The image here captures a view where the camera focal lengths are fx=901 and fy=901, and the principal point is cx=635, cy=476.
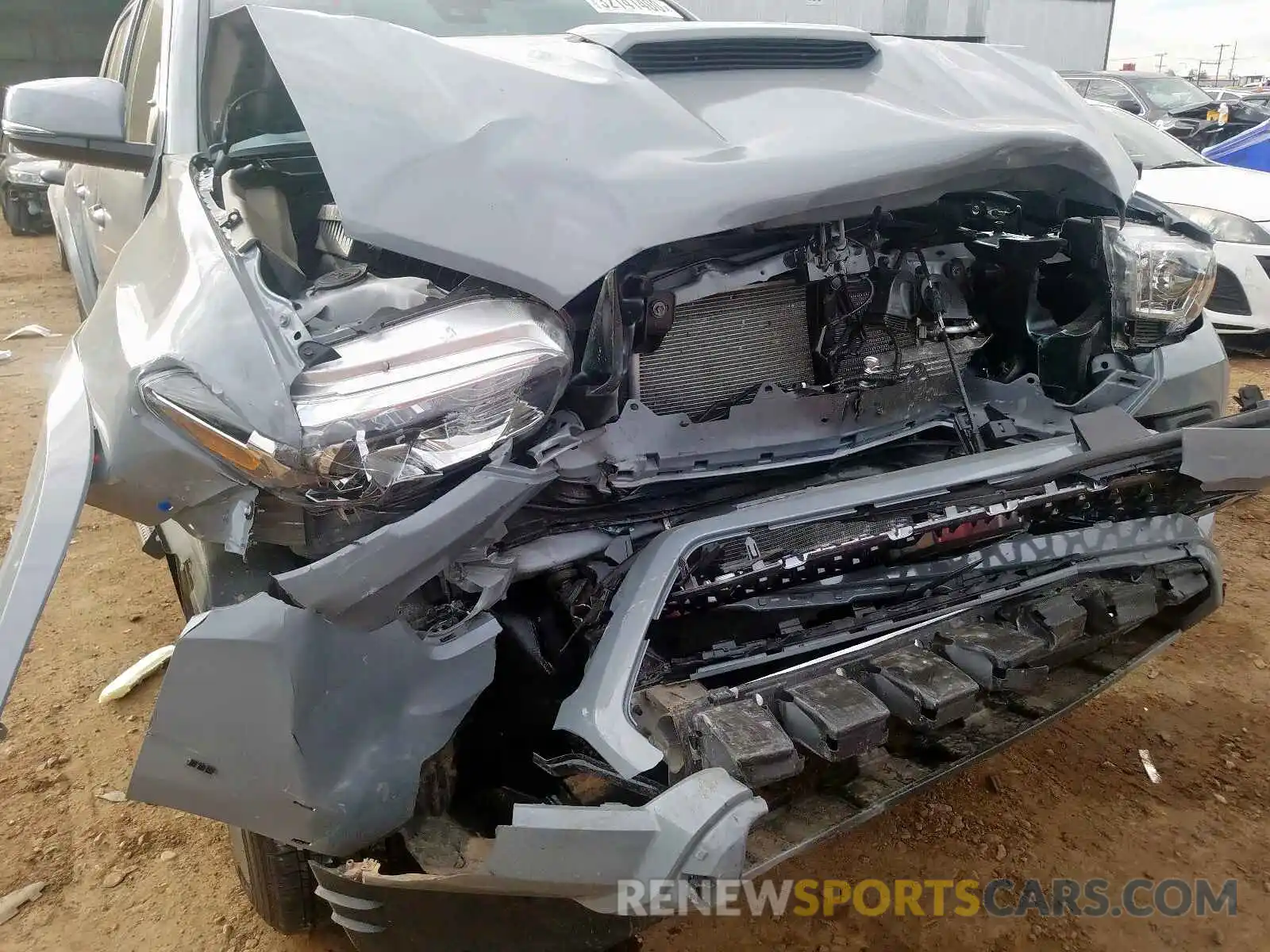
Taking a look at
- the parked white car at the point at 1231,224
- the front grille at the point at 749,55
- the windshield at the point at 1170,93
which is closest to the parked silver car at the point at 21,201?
the front grille at the point at 749,55

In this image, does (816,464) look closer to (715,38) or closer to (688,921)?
(715,38)

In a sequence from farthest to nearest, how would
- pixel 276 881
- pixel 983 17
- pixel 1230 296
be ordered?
1. pixel 983 17
2. pixel 1230 296
3. pixel 276 881

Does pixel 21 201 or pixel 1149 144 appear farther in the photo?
pixel 21 201

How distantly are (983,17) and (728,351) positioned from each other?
16.2 metres

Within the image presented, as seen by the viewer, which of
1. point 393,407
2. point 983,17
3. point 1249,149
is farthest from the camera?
point 983,17

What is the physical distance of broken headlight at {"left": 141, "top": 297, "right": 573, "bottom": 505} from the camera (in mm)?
1349

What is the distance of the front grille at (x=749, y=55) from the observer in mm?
1891

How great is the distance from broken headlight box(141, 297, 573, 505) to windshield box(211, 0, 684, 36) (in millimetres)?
1263

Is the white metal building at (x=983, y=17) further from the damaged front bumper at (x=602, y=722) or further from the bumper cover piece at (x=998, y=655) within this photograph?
the bumper cover piece at (x=998, y=655)

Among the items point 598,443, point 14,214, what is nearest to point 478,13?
point 598,443

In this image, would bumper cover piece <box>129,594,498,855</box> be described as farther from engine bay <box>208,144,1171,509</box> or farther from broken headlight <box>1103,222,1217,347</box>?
broken headlight <box>1103,222,1217,347</box>

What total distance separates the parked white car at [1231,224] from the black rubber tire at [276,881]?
597 centimetres

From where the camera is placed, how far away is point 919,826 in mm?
2383

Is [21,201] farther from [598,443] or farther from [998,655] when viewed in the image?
[998,655]
